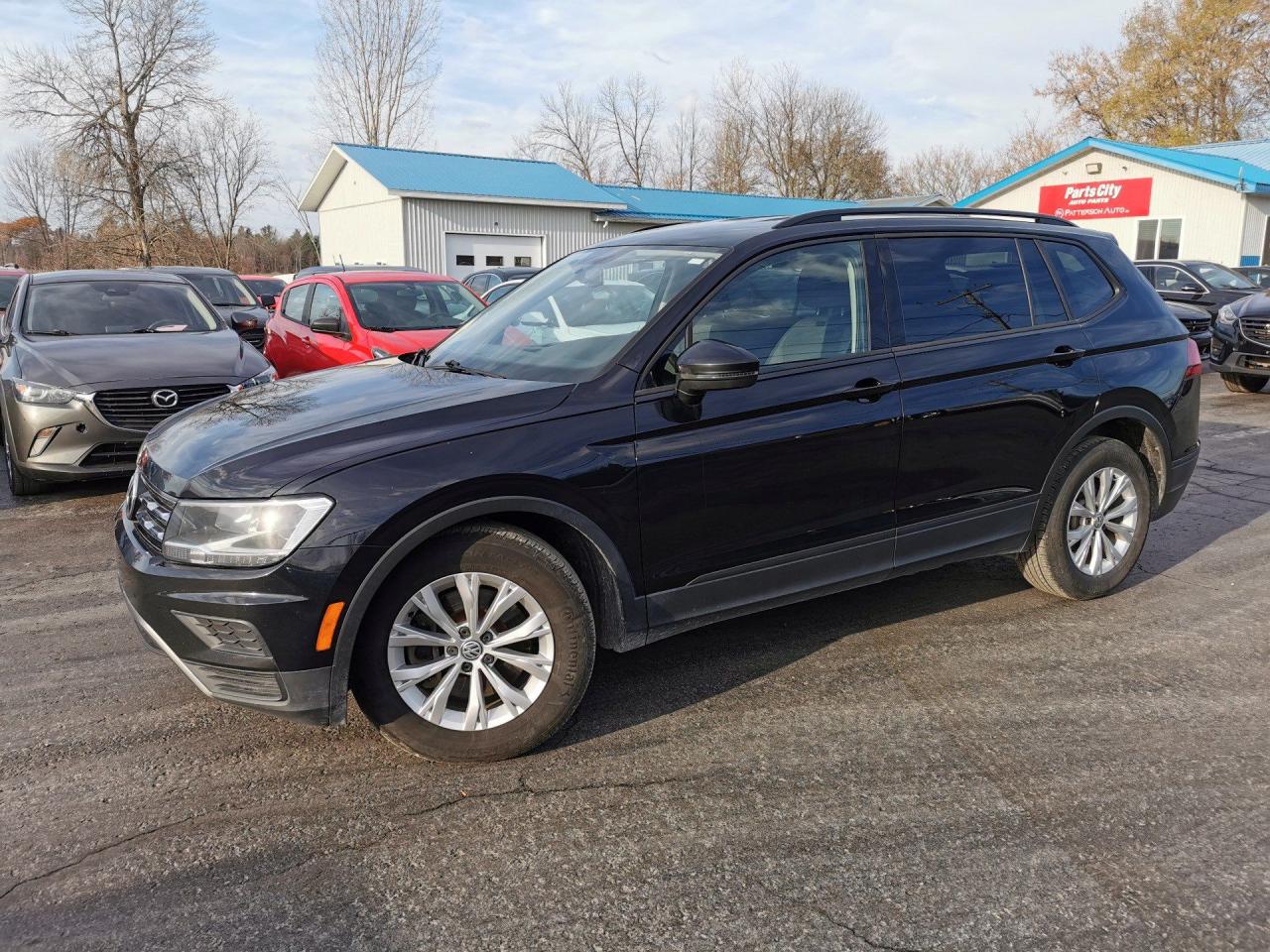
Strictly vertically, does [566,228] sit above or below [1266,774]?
above

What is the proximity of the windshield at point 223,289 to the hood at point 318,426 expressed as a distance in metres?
11.5

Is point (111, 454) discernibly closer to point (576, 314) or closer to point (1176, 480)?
point (576, 314)

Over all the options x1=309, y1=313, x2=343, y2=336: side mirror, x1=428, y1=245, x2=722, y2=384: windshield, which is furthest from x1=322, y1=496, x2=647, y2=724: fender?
x1=309, y1=313, x2=343, y2=336: side mirror

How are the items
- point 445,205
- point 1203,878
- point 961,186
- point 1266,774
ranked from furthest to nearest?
point 961,186 → point 445,205 → point 1266,774 → point 1203,878

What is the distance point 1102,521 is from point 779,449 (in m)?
2.17

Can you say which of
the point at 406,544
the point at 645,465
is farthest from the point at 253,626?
the point at 645,465

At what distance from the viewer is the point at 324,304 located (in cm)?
966

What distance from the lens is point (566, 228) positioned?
31328mm

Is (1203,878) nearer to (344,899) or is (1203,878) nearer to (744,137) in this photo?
(344,899)

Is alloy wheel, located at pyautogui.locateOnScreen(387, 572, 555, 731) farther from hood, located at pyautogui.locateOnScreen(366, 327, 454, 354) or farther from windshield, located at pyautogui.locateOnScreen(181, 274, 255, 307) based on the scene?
windshield, located at pyautogui.locateOnScreen(181, 274, 255, 307)

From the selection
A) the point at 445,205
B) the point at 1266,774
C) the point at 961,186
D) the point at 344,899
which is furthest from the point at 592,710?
the point at 961,186

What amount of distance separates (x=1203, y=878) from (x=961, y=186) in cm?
6667

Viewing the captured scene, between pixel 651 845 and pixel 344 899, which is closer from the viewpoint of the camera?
pixel 344 899

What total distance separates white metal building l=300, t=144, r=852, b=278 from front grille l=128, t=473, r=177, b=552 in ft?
84.0
